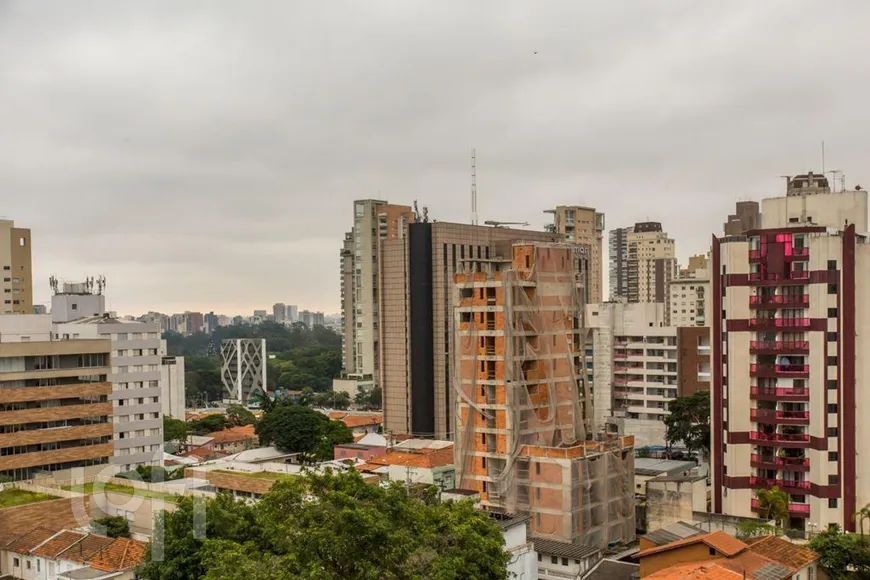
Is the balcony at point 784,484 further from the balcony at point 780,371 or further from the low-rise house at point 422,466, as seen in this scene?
the low-rise house at point 422,466

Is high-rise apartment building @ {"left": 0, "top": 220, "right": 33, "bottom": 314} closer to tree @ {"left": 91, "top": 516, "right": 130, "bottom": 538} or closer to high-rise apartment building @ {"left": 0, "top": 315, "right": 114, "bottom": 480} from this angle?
high-rise apartment building @ {"left": 0, "top": 315, "right": 114, "bottom": 480}

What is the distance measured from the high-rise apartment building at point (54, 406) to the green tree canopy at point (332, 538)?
1369 centimetres

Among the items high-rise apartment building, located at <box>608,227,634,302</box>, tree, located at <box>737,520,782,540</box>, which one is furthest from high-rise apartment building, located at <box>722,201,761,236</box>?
high-rise apartment building, located at <box>608,227,634,302</box>

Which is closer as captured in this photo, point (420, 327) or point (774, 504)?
point (774, 504)

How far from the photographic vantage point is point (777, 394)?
25.7 m

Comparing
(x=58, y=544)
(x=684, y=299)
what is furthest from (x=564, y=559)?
(x=684, y=299)

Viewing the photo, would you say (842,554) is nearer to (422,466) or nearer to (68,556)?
(422,466)

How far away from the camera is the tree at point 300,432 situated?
1654 inches

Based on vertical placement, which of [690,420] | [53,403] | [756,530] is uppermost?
[53,403]

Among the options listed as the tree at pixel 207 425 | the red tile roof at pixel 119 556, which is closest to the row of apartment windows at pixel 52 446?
the red tile roof at pixel 119 556

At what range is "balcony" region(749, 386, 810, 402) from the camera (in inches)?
997

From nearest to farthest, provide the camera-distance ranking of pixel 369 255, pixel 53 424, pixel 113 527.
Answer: pixel 113 527 < pixel 53 424 < pixel 369 255

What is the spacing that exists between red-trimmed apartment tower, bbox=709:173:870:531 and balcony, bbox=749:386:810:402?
3 centimetres

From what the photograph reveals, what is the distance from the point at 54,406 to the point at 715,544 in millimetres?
22166
